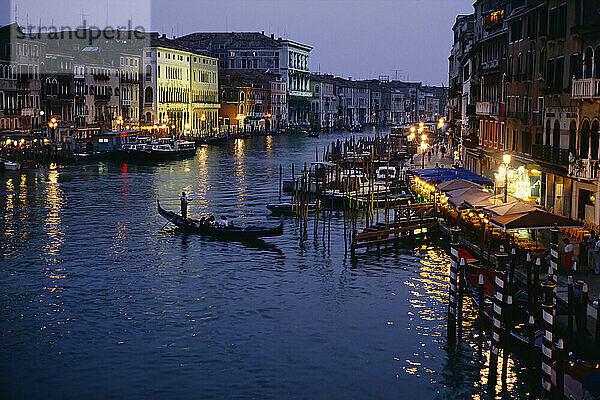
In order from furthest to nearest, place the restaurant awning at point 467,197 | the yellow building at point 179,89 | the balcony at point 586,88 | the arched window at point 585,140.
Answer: the yellow building at point 179,89 → the restaurant awning at point 467,197 → the arched window at point 585,140 → the balcony at point 586,88

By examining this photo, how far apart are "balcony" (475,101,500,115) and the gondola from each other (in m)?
11.4

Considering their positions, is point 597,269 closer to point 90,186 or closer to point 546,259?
point 546,259

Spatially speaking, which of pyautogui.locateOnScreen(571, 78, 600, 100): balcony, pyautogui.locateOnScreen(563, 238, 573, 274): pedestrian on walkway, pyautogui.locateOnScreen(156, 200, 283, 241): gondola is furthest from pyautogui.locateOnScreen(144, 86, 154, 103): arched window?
pyautogui.locateOnScreen(563, 238, 573, 274): pedestrian on walkway

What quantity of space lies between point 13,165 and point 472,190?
2985 cm

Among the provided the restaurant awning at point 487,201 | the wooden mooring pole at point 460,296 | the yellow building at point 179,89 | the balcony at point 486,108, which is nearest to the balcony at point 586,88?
the restaurant awning at point 487,201

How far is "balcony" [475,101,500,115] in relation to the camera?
31.8 m

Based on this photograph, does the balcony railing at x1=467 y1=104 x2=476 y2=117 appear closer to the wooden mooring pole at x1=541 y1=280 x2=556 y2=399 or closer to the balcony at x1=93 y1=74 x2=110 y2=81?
the wooden mooring pole at x1=541 y1=280 x2=556 y2=399

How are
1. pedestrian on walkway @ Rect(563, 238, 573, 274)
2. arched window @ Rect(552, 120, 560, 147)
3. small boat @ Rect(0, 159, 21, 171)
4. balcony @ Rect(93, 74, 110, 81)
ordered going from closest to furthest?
pedestrian on walkway @ Rect(563, 238, 573, 274)
arched window @ Rect(552, 120, 560, 147)
small boat @ Rect(0, 159, 21, 171)
balcony @ Rect(93, 74, 110, 81)

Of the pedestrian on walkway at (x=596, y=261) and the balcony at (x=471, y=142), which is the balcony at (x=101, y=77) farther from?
the pedestrian on walkway at (x=596, y=261)

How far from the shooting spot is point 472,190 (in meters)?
23.7

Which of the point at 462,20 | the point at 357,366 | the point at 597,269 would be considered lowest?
the point at 357,366

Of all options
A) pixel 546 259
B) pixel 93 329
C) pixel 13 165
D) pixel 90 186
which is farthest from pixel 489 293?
pixel 13 165

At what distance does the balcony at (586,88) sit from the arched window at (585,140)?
0.76 m

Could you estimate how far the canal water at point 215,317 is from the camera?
1370cm
